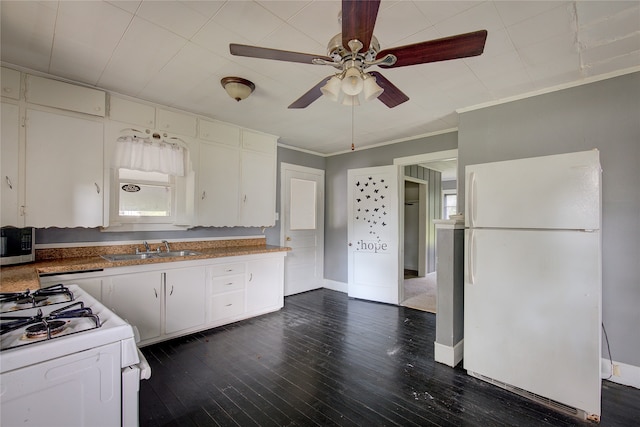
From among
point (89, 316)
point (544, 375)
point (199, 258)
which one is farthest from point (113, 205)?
point (544, 375)

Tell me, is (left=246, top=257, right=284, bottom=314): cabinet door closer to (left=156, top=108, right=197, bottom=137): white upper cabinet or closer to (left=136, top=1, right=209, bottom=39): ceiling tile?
(left=156, top=108, right=197, bottom=137): white upper cabinet

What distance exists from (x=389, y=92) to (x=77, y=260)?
309cm

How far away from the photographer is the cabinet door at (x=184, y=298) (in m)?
2.98

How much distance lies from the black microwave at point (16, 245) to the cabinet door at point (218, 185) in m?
1.48

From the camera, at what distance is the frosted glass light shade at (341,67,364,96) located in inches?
64.3

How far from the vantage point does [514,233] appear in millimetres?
2199

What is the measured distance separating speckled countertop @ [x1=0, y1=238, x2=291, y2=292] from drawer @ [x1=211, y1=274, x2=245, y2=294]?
290 millimetres

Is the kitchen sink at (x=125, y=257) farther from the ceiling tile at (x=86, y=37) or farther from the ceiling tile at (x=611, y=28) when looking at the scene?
the ceiling tile at (x=611, y=28)

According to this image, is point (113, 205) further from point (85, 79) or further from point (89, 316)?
point (89, 316)

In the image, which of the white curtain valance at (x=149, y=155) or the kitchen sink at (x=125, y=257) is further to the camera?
the white curtain valance at (x=149, y=155)

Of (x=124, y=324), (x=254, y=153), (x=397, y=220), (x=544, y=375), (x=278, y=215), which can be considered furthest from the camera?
(x=278, y=215)

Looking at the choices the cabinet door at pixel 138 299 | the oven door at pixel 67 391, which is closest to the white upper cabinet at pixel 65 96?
the cabinet door at pixel 138 299

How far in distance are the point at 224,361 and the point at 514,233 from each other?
106 inches

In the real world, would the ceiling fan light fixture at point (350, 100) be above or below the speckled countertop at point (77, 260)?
above
